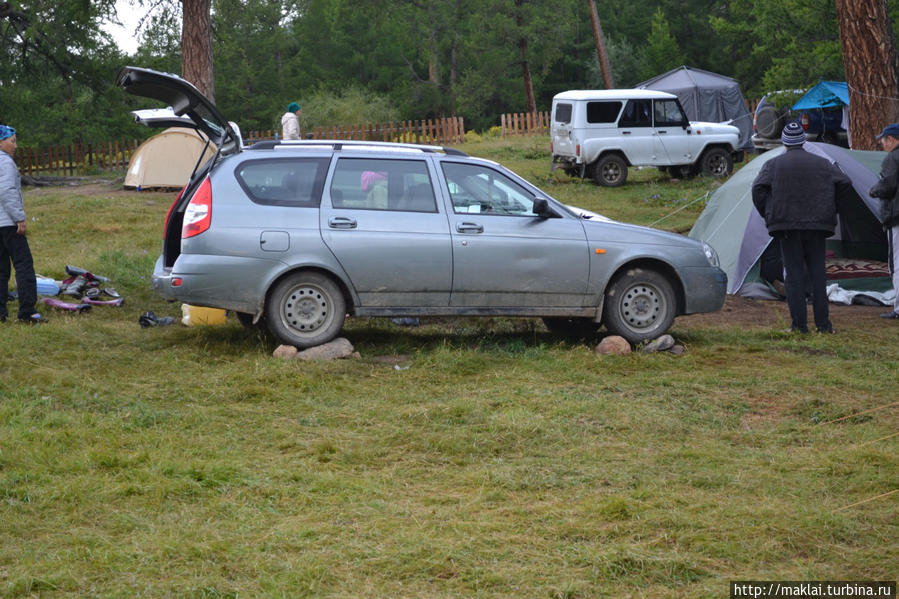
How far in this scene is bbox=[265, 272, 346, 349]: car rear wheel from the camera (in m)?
8.00

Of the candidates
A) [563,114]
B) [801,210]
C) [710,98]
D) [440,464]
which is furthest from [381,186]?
[710,98]

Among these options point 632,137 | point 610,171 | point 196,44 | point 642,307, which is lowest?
point 642,307

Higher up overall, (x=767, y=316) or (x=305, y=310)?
(x=305, y=310)

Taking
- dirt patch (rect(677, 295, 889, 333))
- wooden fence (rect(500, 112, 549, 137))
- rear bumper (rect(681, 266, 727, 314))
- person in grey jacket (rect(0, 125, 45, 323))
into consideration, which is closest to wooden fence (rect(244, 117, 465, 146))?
wooden fence (rect(500, 112, 549, 137))

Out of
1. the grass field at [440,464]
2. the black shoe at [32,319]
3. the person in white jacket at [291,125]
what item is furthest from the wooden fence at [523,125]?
the black shoe at [32,319]

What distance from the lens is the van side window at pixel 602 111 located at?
2175cm

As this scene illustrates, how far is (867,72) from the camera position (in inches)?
493

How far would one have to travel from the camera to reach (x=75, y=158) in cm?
3097

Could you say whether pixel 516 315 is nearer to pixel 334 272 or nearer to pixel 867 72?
pixel 334 272

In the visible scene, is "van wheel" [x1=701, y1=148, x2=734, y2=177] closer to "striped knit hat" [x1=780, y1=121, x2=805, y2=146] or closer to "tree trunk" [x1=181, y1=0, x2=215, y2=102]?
"tree trunk" [x1=181, y1=0, x2=215, y2=102]

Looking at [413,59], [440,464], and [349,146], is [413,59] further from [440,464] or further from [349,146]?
[440,464]

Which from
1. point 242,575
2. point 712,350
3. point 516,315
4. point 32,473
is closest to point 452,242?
point 516,315

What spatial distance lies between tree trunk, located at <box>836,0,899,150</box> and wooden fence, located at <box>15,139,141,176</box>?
22.9 m

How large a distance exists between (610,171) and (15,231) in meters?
15.0
